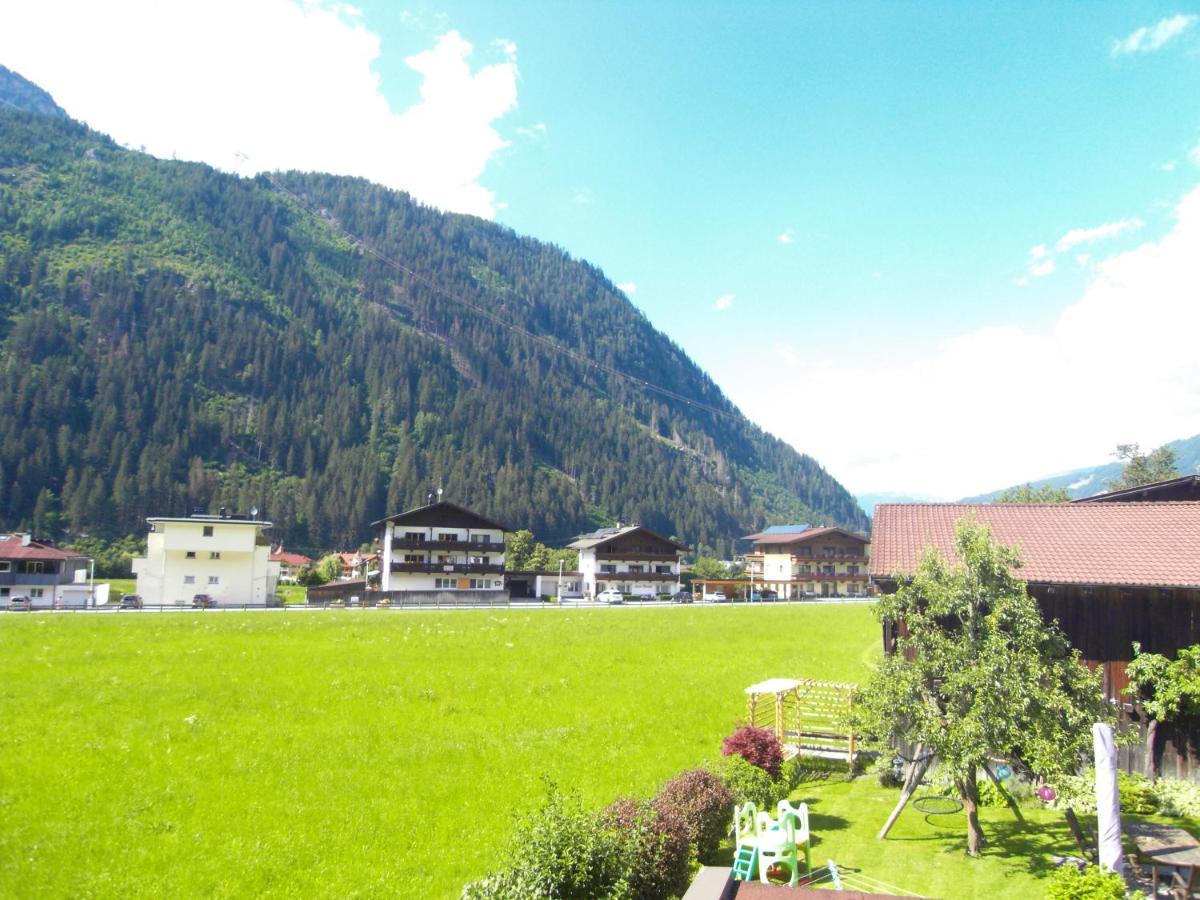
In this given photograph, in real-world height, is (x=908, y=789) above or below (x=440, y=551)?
below

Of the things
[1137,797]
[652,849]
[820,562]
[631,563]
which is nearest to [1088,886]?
[652,849]

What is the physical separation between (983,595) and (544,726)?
43.2ft

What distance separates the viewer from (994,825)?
51.0 feet

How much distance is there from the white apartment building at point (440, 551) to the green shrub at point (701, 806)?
7478 cm

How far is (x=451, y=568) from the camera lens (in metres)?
88.1

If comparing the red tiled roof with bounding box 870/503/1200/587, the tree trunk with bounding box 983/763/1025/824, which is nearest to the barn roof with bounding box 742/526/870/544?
the red tiled roof with bounding box 870/503/1200/587

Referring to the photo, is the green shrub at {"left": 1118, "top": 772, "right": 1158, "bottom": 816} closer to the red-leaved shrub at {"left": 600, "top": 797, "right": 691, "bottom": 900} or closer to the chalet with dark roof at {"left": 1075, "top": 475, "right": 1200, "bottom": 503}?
the red-leaved shrub at {"left": 600, "top": 797, "right": 691, "bottom": 900}

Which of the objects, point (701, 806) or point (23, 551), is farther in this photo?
point (23, 551)

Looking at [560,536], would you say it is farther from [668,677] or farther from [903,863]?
[903,863]

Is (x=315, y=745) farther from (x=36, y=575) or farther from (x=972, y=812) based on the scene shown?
(x=36, y=575)

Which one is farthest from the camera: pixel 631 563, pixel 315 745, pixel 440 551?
pixel 631 563

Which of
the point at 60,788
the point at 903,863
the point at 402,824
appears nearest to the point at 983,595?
the point at 903,863

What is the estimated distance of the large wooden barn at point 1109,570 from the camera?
16.9 metres

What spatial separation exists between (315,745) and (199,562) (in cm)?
5682
